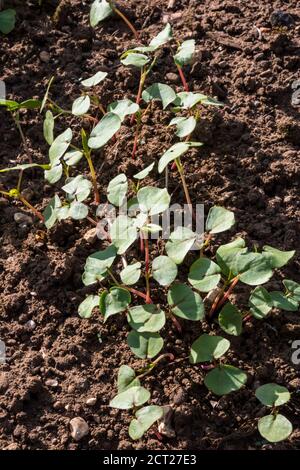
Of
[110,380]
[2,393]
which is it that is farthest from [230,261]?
[2,393]

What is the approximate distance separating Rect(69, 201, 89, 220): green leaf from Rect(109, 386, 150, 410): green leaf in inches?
19.9

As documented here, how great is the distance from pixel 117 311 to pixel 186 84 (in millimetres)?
880

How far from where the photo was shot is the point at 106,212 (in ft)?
7.66

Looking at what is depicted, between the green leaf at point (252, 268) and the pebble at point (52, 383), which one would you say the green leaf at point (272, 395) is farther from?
the pebble at point (52, 383)

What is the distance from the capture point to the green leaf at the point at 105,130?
2.22 metres

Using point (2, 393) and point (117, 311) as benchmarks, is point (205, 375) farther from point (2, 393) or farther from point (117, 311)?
point (2, 393)

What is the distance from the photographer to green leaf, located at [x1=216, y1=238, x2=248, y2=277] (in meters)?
1.97

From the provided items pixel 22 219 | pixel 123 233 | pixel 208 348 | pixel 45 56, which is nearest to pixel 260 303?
pixel 208 348

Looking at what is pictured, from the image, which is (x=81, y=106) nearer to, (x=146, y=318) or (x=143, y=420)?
(x=146, y=318)

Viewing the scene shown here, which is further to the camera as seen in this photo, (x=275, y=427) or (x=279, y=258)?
(x=279, y=258)

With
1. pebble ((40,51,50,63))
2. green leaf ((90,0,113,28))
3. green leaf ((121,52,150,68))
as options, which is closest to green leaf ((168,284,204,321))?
green leaf ((121,52,150,68))

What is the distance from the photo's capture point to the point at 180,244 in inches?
78.6

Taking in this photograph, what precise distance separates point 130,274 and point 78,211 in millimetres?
255

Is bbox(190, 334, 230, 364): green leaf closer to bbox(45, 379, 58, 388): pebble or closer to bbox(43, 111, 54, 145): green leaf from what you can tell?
bbox(45, 379, 58, 388): pebble
